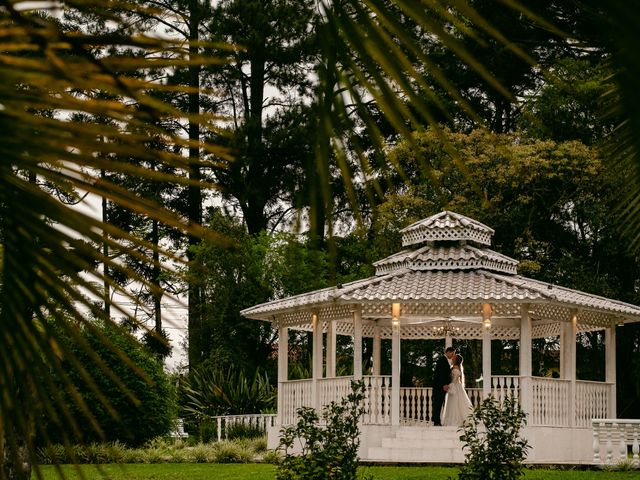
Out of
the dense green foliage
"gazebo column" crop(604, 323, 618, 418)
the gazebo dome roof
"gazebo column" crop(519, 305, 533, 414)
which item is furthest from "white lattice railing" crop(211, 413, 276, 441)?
"gazebo column" crop(604, 323, 618, 418)

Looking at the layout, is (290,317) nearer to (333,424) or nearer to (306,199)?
(333,424)

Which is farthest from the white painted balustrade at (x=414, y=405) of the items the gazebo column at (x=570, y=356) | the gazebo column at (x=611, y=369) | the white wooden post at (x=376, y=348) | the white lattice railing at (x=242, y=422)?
the white lattice railing at (x=242, y=422)

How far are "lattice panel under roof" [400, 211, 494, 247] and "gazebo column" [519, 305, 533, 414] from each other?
1803 mm

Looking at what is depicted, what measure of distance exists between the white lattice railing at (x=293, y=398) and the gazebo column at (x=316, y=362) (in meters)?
0.23

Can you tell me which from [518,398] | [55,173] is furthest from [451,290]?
[55,173]

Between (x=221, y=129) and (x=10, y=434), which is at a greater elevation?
(x=221, y=129)

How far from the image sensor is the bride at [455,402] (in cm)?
2169

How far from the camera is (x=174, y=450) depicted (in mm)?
22328

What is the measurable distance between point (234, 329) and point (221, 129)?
99.7ft

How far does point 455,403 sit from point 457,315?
205 cm

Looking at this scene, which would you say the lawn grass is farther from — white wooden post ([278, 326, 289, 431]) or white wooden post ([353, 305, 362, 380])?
white wooden post ([278, 326, 289, 431])

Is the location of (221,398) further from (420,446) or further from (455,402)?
(420,446)

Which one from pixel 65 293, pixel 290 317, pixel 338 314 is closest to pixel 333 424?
pixel 338 314

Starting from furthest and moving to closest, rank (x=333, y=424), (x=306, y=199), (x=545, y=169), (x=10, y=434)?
(x=545, y=169), (x=333, y=424), (x=10, y=434), (x=306, y=199)
